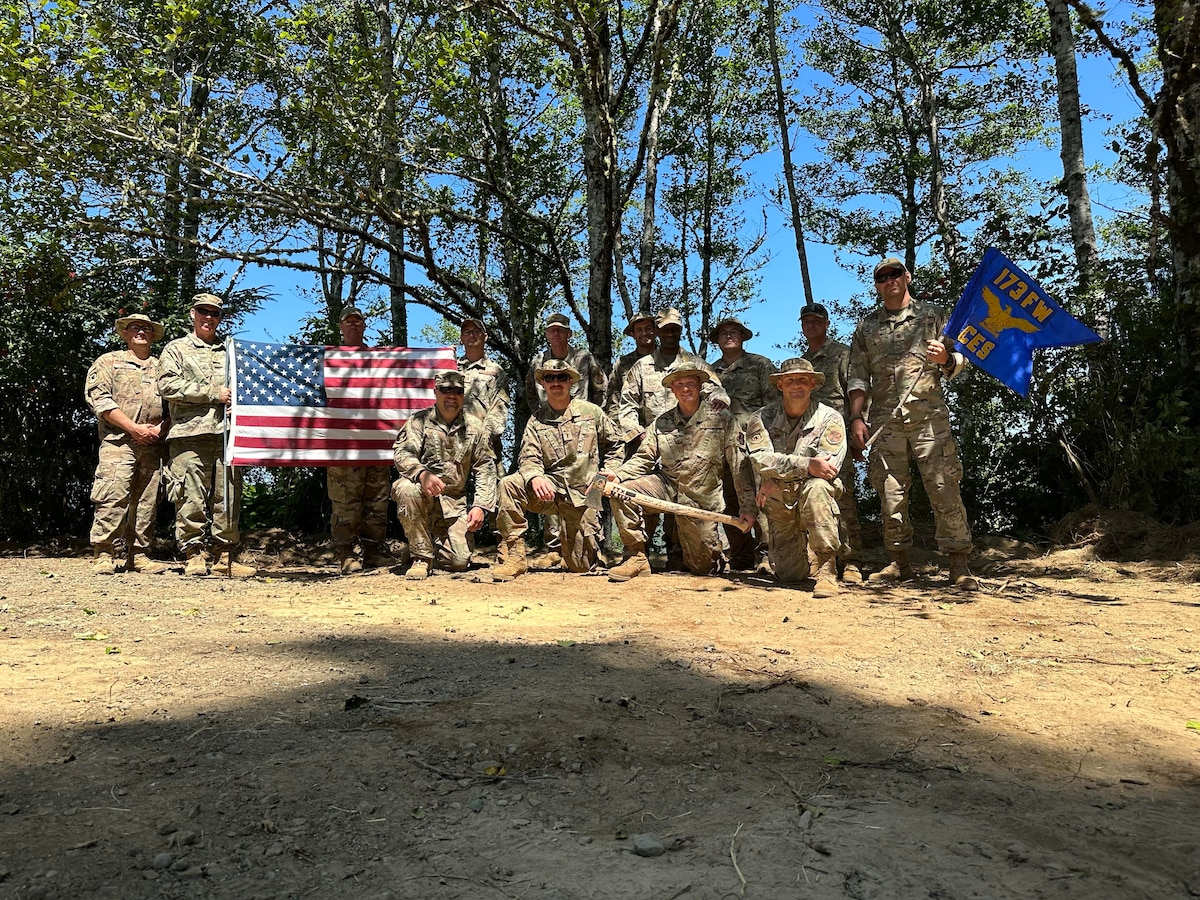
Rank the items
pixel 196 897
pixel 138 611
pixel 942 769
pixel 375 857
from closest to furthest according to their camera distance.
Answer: pixel 196 897
pixel 375 857
pixel 942 769
pixel 138 611

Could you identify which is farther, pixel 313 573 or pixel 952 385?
pixel 952 385

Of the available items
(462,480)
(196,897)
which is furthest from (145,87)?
(196,897)

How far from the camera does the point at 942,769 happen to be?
2.62 m

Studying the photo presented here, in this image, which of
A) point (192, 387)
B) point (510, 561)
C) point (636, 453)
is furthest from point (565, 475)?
point (192, 387)

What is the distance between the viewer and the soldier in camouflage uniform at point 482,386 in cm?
769

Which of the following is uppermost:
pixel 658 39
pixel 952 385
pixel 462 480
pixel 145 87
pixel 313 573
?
pixel 658 39

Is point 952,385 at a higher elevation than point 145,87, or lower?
lower

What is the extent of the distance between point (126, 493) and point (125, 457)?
1.03 ft

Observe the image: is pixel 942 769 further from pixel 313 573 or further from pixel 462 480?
pixel 313 573

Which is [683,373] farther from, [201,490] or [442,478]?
[201,490]

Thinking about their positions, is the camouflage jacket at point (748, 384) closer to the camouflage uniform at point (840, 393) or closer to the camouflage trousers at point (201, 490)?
the camouflage uniform at point (840, 393)

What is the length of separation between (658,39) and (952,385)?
4536mm

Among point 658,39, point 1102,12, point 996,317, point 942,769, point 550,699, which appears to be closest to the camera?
point 942,769

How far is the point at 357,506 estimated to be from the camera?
7699 millimetres
